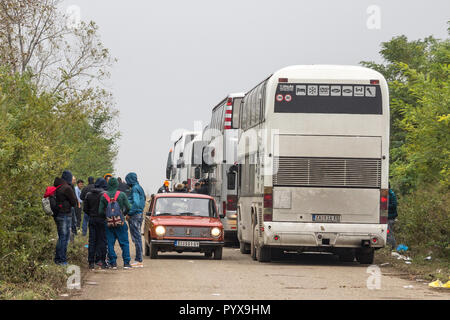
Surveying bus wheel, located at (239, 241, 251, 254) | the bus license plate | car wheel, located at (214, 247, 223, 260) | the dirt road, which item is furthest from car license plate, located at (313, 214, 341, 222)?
bus wheel, located at (239, 241, 251, 254)

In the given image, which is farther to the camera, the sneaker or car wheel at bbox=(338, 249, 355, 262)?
car wheel at bbox=(338, 249, 355, 262)

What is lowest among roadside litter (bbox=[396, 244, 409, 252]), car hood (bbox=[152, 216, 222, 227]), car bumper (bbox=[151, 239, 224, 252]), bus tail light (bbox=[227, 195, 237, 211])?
roadside litter (bbox=[396, 244, 409, 252])

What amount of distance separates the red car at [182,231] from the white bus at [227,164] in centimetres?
393

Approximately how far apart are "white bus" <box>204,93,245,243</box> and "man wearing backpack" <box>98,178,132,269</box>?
25.8 feet

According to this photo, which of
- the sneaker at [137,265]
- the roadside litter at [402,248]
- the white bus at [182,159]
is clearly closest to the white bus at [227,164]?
the roadside litter at [402,248]

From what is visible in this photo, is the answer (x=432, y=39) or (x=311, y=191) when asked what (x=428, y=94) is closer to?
(x=311, y=191)

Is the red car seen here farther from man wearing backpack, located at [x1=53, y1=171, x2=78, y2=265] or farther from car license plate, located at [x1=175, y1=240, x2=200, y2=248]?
man wearing backpack, located at [x1=53, y1=171, x2=78, y2=265]

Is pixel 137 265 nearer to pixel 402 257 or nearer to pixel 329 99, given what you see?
pixel 329 99

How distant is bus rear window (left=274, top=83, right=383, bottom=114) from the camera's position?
20516 millimetres

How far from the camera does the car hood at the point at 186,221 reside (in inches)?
874

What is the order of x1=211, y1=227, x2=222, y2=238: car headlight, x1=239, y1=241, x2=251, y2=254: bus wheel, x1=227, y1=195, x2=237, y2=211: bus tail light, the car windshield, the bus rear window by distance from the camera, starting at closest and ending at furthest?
1. the bus rear window
2. x1=211, y1=227, x2=222, y2=238: car headlight
3. the car windshield
4. x1=239, y1=241, x2=251, y2=254: bus wheel
5. x1=227, y1=195, x2=237, y2=211: bus tail light

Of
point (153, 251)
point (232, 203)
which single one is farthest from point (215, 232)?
point (232, 203)

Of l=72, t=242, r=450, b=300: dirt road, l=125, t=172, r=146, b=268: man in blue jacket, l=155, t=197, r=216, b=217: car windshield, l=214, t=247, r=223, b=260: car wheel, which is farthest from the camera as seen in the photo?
l=155, t=197, r=216, b=217: car windshield

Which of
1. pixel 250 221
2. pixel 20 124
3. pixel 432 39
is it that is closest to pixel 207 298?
pixel 20 124
